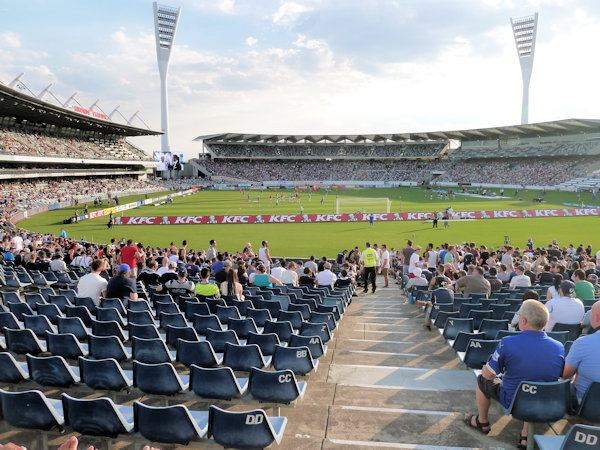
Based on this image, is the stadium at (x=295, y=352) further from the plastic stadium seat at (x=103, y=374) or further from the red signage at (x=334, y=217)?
the red signage at (x=334, y=217)

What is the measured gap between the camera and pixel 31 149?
60.6m

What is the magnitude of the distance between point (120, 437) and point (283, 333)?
135 inches

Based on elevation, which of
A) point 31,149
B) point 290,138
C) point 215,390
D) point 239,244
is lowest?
point 239,244

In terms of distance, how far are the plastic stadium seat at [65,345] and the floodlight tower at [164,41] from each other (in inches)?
4501

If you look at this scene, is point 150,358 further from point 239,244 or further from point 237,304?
point 239,244

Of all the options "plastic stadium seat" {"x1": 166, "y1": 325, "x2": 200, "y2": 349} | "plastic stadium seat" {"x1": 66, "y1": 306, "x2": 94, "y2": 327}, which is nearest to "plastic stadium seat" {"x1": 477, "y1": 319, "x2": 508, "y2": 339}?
"plastic stadium seat" {"x1": 166, "y1": 325, "x2": 200, "y2": 349}

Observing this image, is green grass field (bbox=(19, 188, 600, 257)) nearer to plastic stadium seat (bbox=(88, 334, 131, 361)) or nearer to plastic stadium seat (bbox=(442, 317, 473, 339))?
plastic stadium seat (bbox=(442, 317, 473, 339))

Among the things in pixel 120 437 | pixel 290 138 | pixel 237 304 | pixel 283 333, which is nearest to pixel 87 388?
pixel 120 437

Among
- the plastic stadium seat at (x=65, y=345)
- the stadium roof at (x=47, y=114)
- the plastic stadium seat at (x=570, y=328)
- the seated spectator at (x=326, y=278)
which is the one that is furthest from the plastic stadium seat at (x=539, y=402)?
the stadium roof at (x=47, y=114)

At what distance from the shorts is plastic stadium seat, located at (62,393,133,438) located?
3903 millimetres

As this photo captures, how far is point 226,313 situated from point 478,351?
15.3 feet

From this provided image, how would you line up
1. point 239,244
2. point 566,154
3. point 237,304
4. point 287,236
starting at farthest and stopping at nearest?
point 566,154
point 287,236
point 239,244
point 237,304

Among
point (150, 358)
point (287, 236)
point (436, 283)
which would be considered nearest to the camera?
point (150, 358)

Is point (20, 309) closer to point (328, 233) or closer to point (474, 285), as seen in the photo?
point (474, 285)
